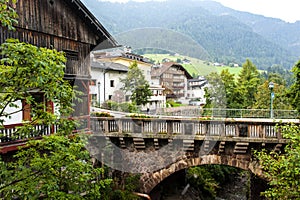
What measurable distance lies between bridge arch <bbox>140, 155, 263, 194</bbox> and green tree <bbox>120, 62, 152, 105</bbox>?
8.33m

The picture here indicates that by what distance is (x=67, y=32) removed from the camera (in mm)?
12102

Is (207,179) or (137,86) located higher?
(137,86)

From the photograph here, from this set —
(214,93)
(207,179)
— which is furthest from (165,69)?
(207,179)

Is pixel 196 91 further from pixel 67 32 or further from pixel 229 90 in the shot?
pixel 67 32

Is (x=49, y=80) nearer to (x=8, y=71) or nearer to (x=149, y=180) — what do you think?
(x=8, y=71)

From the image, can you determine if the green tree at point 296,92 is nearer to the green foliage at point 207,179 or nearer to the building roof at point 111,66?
the green foliage at point 207,179

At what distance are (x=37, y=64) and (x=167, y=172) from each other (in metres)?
10.5

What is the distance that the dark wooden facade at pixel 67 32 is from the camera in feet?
34.3

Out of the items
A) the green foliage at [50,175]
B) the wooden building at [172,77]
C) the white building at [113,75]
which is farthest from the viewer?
the white building at [113,75]

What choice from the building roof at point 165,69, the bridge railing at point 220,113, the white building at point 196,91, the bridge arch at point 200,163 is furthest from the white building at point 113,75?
the bridge arch at point 200,163

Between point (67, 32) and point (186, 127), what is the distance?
6.92m

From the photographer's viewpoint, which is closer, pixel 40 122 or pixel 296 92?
pixel 40 122

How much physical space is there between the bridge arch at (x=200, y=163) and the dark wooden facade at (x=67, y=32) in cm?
472

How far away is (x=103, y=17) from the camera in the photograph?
46.6 meters
